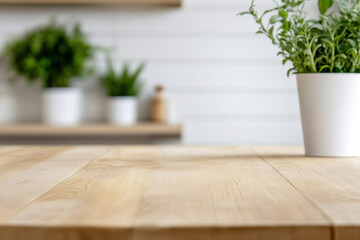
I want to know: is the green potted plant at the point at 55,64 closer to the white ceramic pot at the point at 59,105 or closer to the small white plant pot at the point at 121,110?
the white ceramic pot at the point at 59,105

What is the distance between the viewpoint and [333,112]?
0.97 metres

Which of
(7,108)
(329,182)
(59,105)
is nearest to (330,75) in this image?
(329,182)

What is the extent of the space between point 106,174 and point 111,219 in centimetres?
31

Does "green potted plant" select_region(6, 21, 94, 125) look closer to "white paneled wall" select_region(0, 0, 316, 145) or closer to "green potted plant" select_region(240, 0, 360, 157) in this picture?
"white paneled wall" select_region(0, 0, 316, 145)

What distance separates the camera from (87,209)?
51cm

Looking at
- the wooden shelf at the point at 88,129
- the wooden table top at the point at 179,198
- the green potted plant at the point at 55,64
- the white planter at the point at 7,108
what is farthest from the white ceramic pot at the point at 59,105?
the wooden table top at the point at 179,198

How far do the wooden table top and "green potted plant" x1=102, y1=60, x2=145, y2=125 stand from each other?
1.44m

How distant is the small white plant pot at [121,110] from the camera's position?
2412 millimetres

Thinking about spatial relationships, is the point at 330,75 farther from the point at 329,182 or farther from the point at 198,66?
the point at 198,66

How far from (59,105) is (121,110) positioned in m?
0.29

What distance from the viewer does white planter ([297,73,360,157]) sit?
0.96 metres

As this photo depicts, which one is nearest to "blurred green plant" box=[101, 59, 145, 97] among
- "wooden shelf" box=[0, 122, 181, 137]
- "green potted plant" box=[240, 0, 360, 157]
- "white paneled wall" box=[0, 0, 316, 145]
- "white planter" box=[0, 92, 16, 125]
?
"white paneled wall" box=[0, 0, 316, 145]

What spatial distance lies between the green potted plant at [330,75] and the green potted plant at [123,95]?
4.93ft

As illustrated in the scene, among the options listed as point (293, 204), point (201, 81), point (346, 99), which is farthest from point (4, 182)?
point (201, 81)
